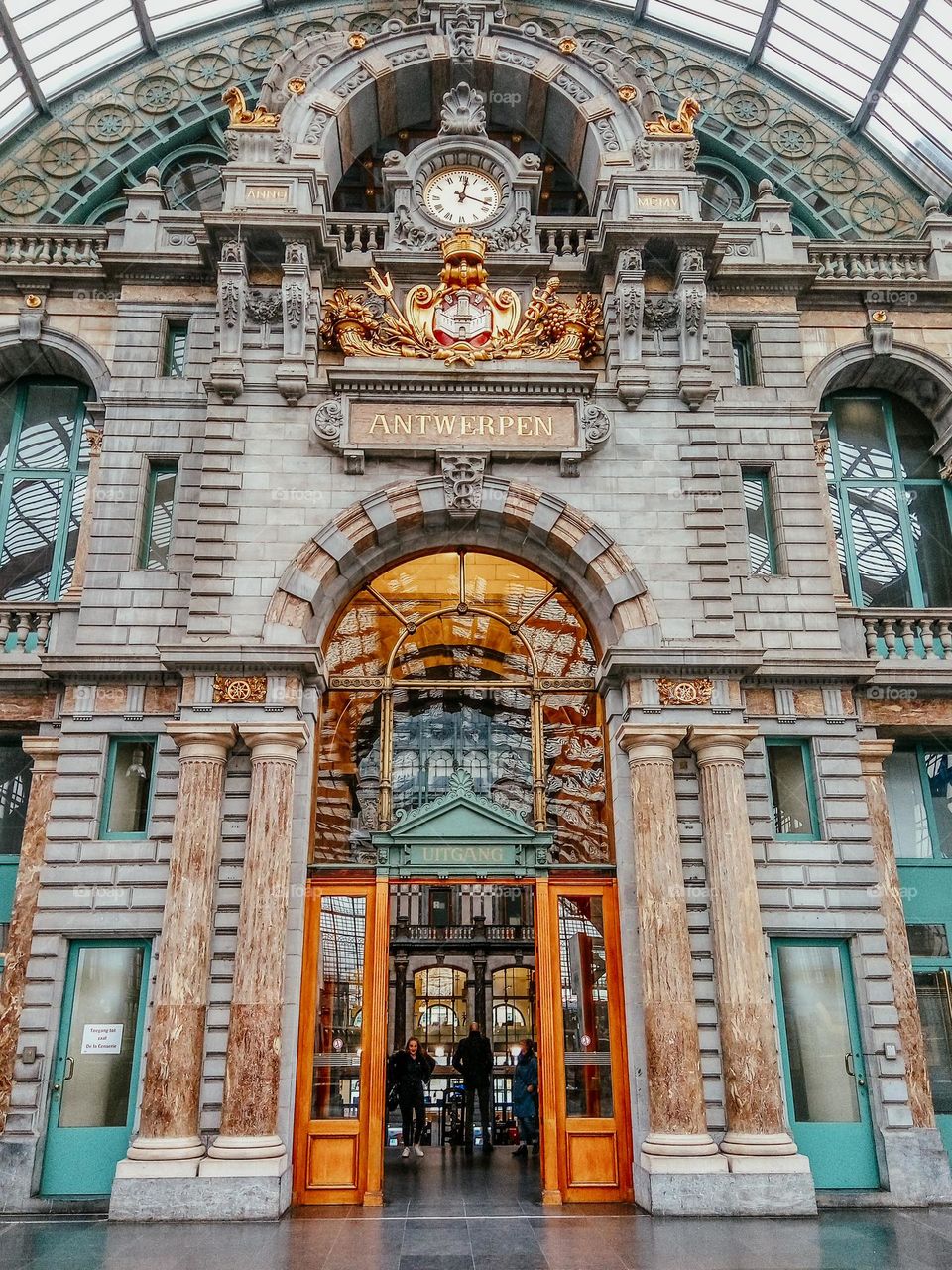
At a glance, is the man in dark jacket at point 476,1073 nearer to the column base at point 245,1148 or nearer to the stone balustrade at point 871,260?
the column base at point 245,1148

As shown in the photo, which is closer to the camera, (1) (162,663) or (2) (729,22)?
(1) (162,663)

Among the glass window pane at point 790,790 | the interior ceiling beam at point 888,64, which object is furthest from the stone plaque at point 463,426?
the interior ceiling beam at point 888,64

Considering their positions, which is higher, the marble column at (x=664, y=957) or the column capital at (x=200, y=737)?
→ the column capital at (x=200, y=737)

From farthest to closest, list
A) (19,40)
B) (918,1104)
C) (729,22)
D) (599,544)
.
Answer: (729,22) < (19,40) < (599,544) < (918,1104)

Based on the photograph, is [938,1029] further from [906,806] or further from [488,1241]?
[488,1241]

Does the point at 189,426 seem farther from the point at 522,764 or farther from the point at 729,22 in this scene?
the point at 729,22

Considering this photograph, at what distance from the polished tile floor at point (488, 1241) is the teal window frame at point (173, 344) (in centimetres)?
1264

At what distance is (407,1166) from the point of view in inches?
636

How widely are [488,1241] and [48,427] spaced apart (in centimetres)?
1511

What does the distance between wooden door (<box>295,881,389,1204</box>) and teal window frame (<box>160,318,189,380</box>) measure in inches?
358

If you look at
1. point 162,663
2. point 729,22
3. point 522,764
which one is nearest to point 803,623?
point 522,764

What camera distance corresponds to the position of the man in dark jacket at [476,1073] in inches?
699

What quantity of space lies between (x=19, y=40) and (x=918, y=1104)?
981 inches

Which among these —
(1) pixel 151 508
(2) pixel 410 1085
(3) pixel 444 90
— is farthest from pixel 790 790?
(3) pixel 444 90
